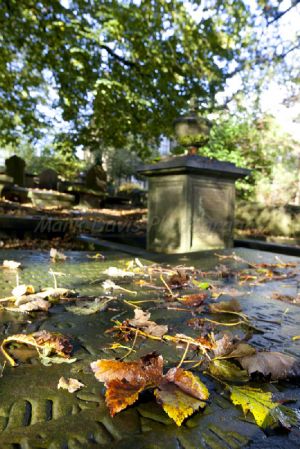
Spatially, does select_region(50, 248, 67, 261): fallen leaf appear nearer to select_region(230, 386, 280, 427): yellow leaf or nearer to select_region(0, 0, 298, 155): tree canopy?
select_region(230, 386, 280, 427): yellow leaf

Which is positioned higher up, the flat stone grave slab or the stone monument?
the stone monument

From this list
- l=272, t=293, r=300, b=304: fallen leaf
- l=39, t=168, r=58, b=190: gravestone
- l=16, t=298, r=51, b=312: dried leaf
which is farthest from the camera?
l=39, t=168, r=58, b=190: gravestone

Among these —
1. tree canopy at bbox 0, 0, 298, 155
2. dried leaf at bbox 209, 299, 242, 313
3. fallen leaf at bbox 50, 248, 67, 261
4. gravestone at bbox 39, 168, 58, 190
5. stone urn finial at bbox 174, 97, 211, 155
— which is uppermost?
tree canopy at bbox 0, 0, 298, 155

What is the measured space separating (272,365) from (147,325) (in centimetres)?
57

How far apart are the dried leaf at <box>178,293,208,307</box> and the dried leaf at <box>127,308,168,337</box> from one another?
0.40 meters

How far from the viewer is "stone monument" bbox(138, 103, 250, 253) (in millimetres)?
4621

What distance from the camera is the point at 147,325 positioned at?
1.51 m

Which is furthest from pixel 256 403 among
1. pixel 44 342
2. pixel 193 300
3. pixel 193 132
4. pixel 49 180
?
pixel 49 180

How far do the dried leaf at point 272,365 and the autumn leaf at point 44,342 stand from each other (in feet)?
2.02

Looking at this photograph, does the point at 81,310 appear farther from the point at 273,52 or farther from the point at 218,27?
the point at 273,52

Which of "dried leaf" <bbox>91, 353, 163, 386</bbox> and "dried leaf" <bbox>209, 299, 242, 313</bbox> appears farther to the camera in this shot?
"dried leaf" <bbox>209, 299, 242, 313</bbox>

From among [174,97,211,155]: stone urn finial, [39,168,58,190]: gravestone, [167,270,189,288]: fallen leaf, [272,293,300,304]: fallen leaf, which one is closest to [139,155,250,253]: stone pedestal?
[174,97,211,155]: stone urn finial

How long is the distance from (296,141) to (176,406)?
53.5 feet

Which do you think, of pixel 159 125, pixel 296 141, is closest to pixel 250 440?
pixel 159 125
